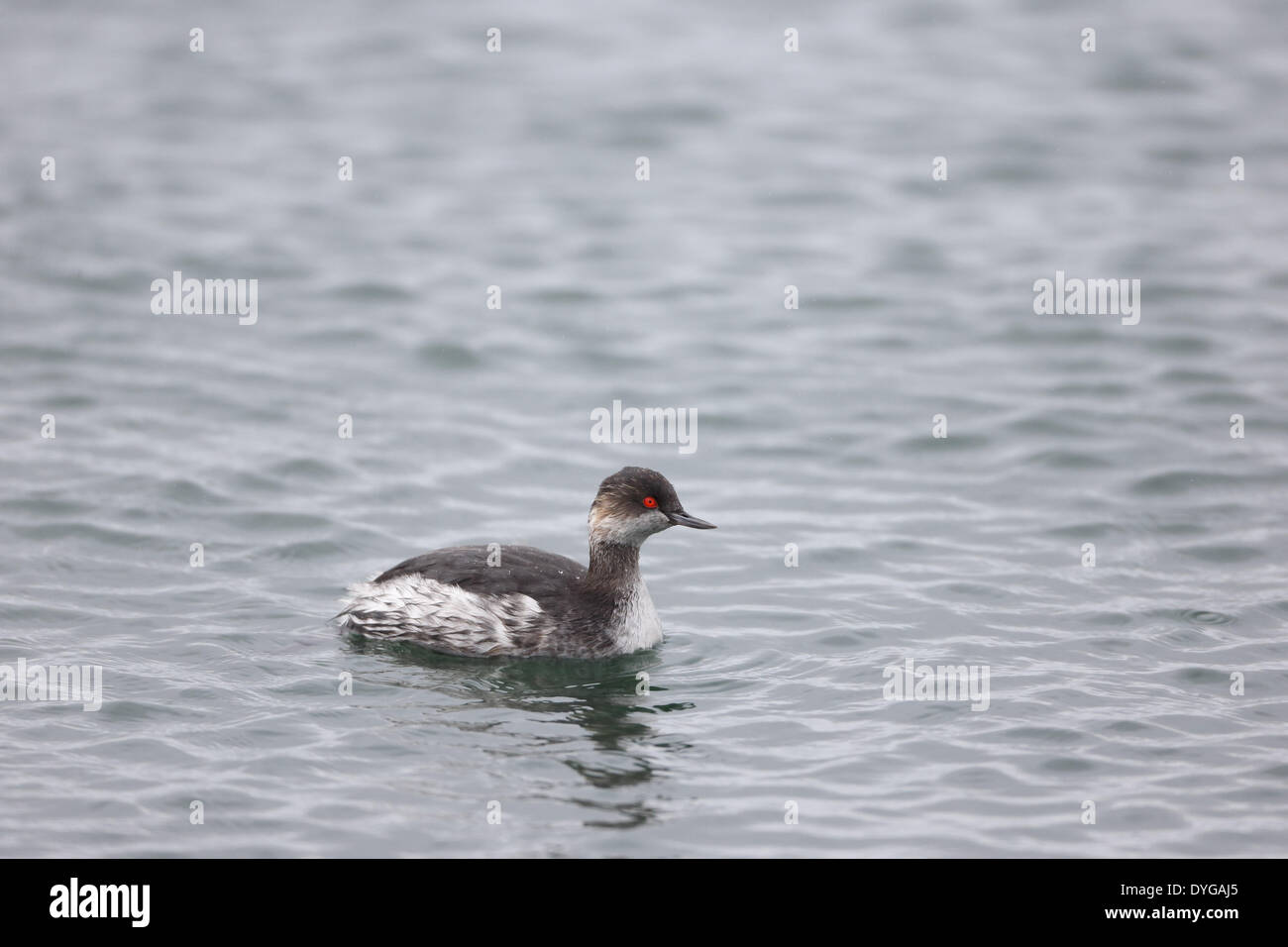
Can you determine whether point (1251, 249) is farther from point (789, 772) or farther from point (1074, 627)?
point (789, 772)

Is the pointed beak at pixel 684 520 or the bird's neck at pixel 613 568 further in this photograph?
the bird's neck at pixel 613 568

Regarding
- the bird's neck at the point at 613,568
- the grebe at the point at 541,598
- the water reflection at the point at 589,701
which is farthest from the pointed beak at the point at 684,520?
the water reflection at the point at 589,701

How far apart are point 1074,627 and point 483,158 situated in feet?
48.2

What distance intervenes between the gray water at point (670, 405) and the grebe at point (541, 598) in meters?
0.22

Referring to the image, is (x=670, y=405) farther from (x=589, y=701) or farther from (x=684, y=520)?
(x=589, y=701)

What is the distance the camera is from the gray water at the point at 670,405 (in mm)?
10438

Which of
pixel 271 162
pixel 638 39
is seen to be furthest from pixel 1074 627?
pixel 638 39

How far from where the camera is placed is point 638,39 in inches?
1123

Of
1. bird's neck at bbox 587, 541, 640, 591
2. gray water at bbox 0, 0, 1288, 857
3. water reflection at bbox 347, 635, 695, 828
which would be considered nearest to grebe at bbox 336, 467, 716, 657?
bird's neck at bbox 587, 541, 640, 591

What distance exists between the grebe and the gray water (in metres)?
0.22

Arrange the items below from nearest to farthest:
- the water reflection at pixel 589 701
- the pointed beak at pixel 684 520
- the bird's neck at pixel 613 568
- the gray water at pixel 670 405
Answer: the water reflection at pixel 589 701, the gray water at pixel 670 405, the pointed beak at pixel 684 520, the bird's neck at pixel 613 568

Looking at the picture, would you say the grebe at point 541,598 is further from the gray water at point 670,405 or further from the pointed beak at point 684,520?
the gray water at point 670,405

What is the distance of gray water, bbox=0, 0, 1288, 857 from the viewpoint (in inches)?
411

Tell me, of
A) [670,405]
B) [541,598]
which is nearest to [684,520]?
[541,598]
